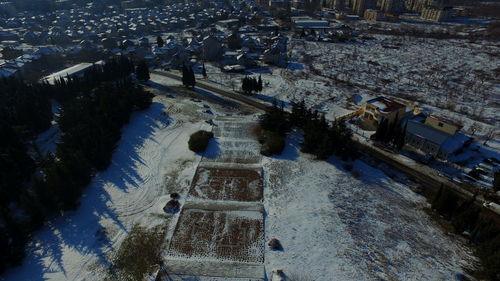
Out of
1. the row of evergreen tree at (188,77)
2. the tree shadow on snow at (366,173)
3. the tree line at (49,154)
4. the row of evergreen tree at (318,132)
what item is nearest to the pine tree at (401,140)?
the tree shadow on snow at (366,173)

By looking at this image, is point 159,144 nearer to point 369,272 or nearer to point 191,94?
point 191,94

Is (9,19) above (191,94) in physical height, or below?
above

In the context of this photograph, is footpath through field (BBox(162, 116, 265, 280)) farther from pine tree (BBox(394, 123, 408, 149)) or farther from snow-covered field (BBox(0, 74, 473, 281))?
pine tree (BBox(394, 123, 408, 149))

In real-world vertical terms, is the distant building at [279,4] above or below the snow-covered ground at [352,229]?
above

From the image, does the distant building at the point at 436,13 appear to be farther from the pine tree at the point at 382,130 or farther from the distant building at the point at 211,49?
the pine tree at the point at 382,130

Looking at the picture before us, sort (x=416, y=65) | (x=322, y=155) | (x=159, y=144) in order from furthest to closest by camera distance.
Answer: (x=416, y=65) < (x=159, y=144) < (x=322, y=155)

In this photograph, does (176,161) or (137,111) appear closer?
(176,161)

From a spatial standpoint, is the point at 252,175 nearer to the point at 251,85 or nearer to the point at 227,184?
the point at 227,184

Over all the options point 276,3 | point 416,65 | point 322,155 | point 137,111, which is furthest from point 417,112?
point 276,3
